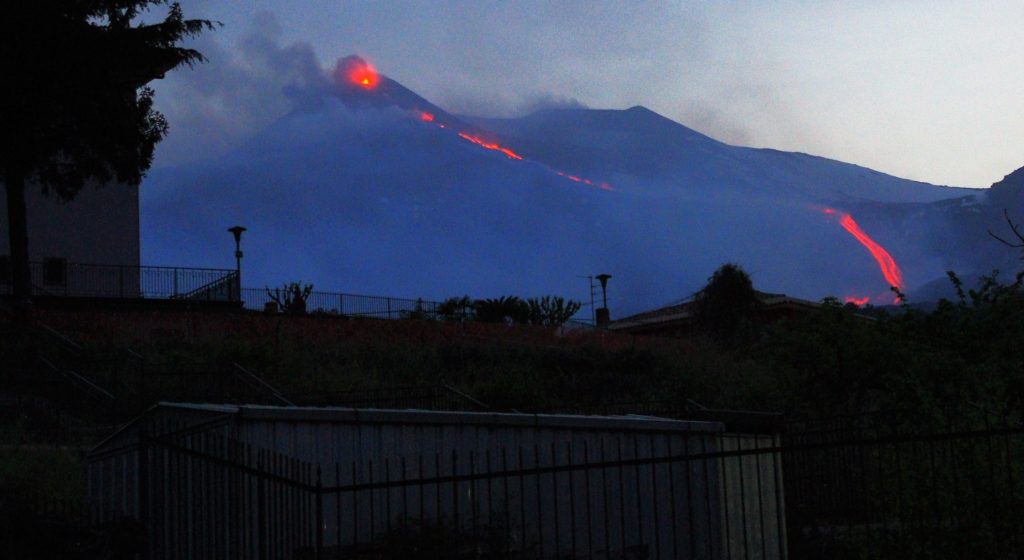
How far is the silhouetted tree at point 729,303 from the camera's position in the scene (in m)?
45.3

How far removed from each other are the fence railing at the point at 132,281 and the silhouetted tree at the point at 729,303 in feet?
67.0

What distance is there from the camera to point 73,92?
29.5 metres

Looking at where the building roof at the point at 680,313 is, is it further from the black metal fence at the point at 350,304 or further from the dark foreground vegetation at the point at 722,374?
the black metal fence at the point at 350,304

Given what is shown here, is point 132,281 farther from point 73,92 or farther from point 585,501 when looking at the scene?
point 585,501

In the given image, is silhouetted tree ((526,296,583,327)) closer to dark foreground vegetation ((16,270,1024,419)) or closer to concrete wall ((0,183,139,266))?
dark foreground vegetation ((16,270,1024,419))

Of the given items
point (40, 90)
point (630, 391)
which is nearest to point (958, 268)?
point (630, 391)

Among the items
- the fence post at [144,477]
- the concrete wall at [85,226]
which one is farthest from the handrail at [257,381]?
the concrete wall at [85,226]

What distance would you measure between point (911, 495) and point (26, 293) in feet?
84.9

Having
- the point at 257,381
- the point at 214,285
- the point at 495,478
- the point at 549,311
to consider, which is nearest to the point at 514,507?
the point at 495,478

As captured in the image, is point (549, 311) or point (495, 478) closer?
point (495, 478)

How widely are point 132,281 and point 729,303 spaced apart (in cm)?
2506

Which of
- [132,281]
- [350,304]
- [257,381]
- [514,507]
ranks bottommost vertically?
[514,507]

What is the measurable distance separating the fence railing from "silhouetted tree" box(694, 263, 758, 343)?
67.0 ft

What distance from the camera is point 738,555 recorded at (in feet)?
41.1
